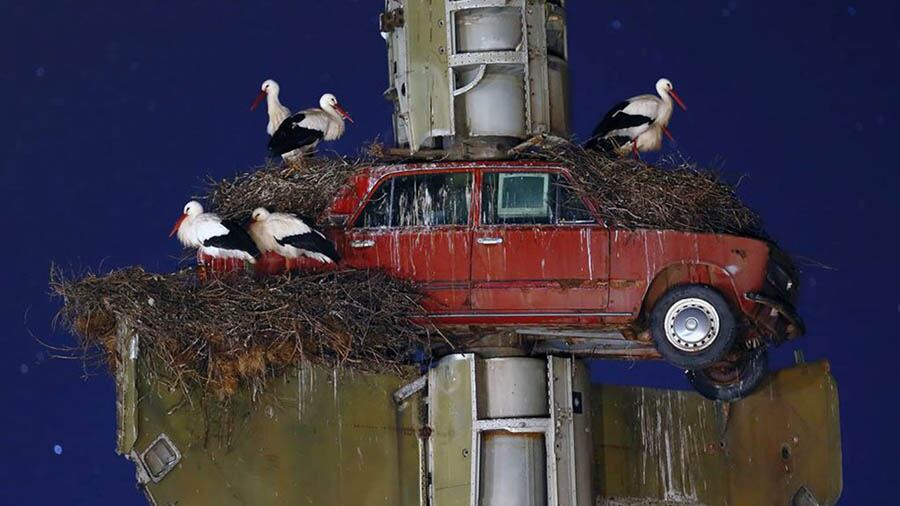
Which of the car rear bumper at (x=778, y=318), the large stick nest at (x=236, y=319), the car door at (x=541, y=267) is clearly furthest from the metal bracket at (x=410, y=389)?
the car rear bumper at (x=778, y=318)

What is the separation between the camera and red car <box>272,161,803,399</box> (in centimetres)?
1619

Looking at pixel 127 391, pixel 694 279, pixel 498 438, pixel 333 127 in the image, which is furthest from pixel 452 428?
pixel 333 127

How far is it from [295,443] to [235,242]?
180 cm

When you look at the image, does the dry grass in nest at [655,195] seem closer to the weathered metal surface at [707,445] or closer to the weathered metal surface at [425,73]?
the weathered metal surface at [425,73]

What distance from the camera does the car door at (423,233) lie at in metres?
16.3

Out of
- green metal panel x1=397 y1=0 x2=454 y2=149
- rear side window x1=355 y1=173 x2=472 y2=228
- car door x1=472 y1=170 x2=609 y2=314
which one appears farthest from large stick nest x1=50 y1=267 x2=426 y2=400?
green metal panel x1=397 y1=0 x2=454 y2=149

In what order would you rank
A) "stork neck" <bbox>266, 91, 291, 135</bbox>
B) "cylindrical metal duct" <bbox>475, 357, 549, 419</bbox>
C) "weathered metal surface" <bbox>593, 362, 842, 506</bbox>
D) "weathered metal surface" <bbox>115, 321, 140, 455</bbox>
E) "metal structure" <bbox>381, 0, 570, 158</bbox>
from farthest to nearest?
1. "weathered metal surface" <bbox>593, 362, 842, 506</bbox>
2. "stork neck" <bbox>266, 91, 291, 135</bbox>
3. "metal structure" <bbox>381, 0, 570, 158</bbox>
4. "cylindrical metal duct" <bbox>475, 357, 549, 419</bbox>
5. "weathered metal surface" <bbox>115, 321, 140, 455</bbox>

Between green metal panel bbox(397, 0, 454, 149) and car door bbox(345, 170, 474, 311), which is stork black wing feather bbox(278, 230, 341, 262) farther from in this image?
green metal panel bbox(397, 0, 454, 149)

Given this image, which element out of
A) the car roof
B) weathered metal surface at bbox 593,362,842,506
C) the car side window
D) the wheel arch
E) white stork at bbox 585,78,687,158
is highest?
white stork at bbox 585,78,687,158

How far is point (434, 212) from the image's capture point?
16438 mm

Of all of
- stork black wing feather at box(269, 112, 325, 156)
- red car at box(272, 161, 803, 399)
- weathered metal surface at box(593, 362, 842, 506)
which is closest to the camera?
red car at box(272, 161, 803, 399)

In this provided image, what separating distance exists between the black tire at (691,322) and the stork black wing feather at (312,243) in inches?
111

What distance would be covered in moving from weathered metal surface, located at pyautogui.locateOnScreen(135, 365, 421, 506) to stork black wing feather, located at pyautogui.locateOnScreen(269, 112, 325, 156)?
7.34 ft

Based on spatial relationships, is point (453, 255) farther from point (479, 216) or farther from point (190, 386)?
point (190, 386)
